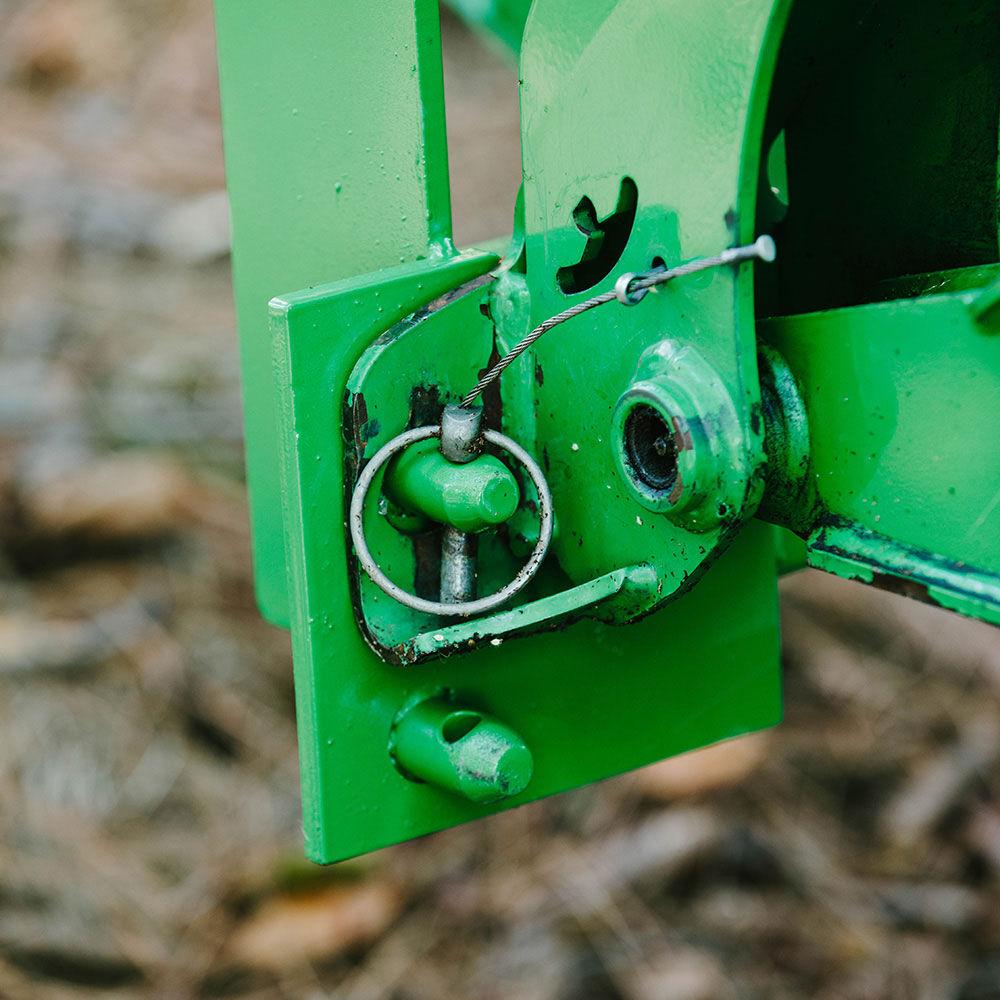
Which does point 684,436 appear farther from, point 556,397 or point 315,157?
point 315,157

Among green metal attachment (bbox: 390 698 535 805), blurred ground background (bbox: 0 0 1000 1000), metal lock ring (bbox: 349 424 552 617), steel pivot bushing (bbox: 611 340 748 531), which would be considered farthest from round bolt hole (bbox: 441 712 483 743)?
blurred ground background (bbox: 0 0 1000 1000)

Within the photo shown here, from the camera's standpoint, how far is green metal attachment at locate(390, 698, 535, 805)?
2.70 feet

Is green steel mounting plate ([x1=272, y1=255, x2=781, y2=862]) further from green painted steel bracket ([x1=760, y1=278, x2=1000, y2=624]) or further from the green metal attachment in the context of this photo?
green painted steel bracket ([x1=760, y1=278, x2=1000, y2=624])

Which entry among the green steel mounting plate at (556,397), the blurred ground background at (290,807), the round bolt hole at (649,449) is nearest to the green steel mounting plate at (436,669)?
the green steel mounting plate at (556,397)

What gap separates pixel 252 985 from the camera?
6.07 ft

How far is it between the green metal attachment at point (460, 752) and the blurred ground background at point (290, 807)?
114 cm

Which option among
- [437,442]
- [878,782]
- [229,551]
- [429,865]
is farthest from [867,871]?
[437,442]

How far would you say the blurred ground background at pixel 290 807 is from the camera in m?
1.87

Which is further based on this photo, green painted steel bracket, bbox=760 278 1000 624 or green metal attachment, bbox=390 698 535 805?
green metal attachment, bbox=390 698 535 805

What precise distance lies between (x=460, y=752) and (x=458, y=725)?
0.14ft

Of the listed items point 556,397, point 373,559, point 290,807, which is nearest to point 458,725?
point 373,559

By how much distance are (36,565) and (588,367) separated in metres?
1.88

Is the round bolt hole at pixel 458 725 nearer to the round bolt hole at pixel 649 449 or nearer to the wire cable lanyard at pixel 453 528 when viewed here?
the wire cable lanyard at pixel 453 528

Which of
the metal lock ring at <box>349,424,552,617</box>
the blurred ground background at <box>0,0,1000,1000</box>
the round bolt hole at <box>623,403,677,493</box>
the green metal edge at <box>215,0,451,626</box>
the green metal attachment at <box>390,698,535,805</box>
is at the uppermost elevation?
the green metal edge at <box>215,0,451,626</box>
